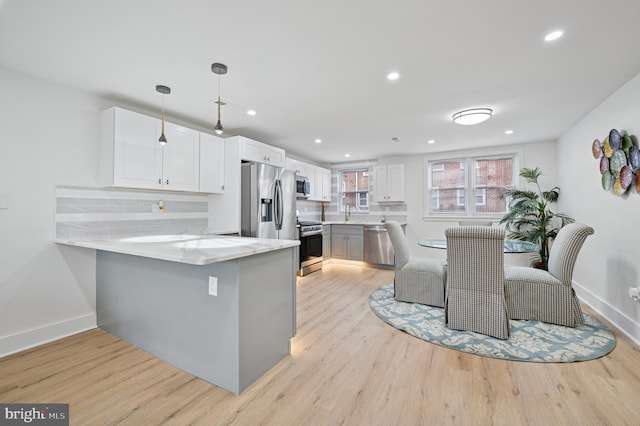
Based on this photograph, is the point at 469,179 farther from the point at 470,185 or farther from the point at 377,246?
the point at 377,246

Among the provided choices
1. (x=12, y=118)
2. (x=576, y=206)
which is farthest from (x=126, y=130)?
(x=576, y=206)

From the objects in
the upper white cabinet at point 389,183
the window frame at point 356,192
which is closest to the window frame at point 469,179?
the upper white cabinet at point 389,183

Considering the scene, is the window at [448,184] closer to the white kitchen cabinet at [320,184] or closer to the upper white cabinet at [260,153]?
the white kitchen cabinet at [320,184]

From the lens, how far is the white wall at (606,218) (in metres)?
2.56

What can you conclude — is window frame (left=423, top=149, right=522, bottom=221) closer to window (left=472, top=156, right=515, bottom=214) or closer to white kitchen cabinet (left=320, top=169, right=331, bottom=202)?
window (left=472, top=156, right=515, bottom=214)

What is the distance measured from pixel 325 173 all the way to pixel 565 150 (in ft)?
13.9

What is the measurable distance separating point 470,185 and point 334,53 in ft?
14.2

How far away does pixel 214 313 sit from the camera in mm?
1910

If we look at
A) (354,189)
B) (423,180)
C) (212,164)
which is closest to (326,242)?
(354,189)

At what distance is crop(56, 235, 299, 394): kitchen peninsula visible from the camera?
1.82m

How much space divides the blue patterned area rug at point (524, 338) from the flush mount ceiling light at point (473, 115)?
225 centimetres

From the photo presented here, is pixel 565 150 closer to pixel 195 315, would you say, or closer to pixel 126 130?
pixel 195 315

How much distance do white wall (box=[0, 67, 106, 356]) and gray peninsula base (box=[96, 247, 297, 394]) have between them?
55 centimetres

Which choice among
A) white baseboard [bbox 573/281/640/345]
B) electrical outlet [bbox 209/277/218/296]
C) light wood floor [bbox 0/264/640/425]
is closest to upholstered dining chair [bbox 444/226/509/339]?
light wood floor [bbox 0/264/640/425]
